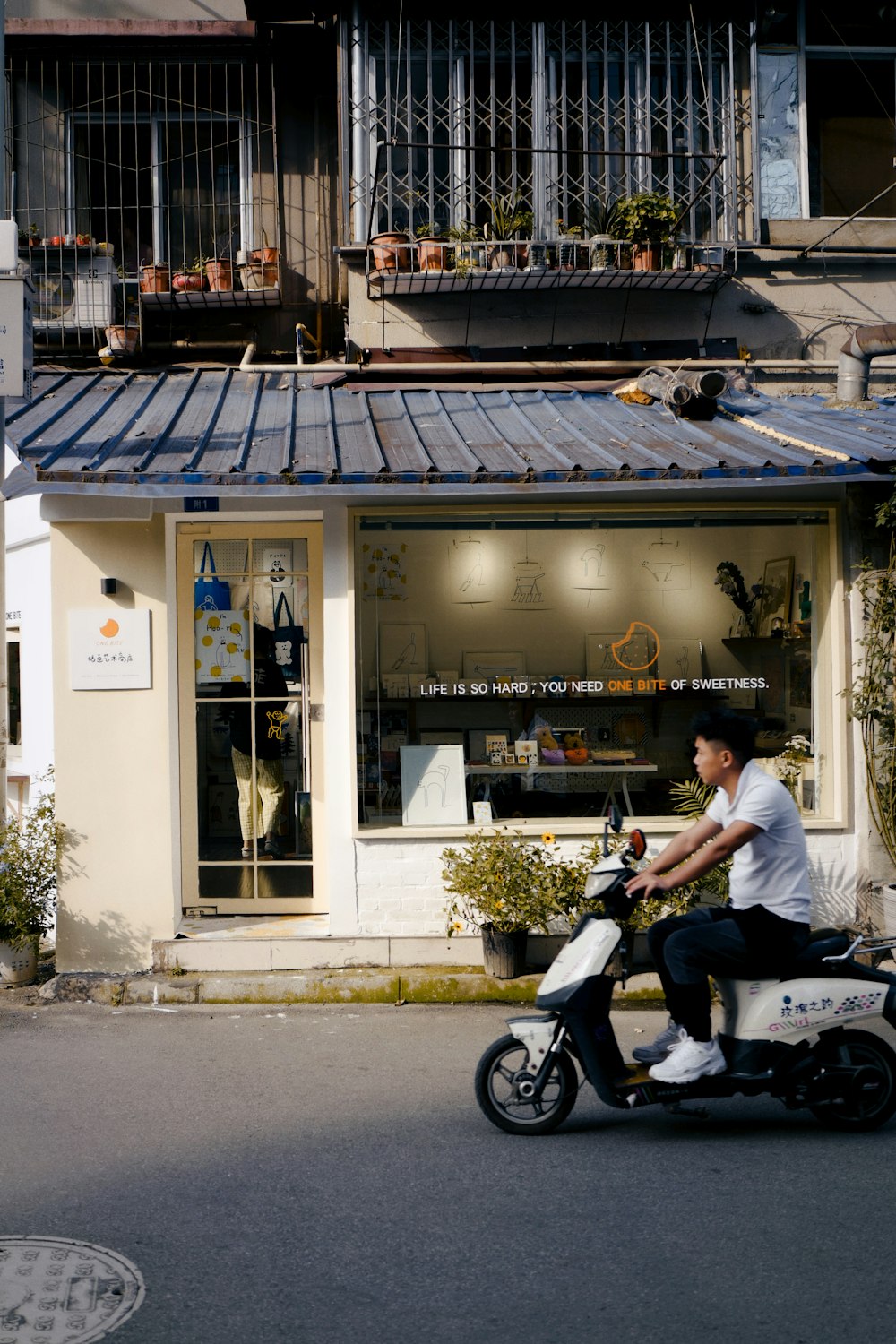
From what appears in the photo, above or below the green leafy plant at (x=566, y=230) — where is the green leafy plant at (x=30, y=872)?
below

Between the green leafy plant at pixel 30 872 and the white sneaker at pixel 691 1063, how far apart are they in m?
4.48

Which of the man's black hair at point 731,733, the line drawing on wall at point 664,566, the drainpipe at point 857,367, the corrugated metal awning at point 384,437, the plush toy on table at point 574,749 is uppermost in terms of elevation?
the drainpipe at point 857,367

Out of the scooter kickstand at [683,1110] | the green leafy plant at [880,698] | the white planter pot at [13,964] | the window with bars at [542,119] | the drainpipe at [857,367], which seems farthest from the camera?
the window with bars at [542,119]

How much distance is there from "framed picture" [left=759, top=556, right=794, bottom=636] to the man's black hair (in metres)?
3.81

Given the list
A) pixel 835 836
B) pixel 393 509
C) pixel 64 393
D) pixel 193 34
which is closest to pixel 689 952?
pixel 835 836

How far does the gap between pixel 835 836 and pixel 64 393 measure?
664 centimetres

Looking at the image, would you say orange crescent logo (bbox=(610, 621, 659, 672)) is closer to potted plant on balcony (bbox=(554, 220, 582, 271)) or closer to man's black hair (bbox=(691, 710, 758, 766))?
potted plant on balcony (bbox=(554, 220, 582, 271))

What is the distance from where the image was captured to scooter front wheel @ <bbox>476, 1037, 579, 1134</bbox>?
5.51 m

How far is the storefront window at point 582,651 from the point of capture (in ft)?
29.2

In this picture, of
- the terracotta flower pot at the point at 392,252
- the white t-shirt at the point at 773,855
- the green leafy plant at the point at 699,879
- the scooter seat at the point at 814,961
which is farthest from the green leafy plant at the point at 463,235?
the scooter seat at the point at 814,961

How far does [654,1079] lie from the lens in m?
5.45

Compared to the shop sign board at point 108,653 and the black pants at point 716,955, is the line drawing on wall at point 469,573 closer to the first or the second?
the shop sign board at point 108,653

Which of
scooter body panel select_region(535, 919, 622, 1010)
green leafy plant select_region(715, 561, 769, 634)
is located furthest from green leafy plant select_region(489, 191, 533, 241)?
scooter body panel select_region(535, 919, 622, 1010)

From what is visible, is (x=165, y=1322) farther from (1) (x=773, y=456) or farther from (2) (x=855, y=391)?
(2) (x=855, y=391)
